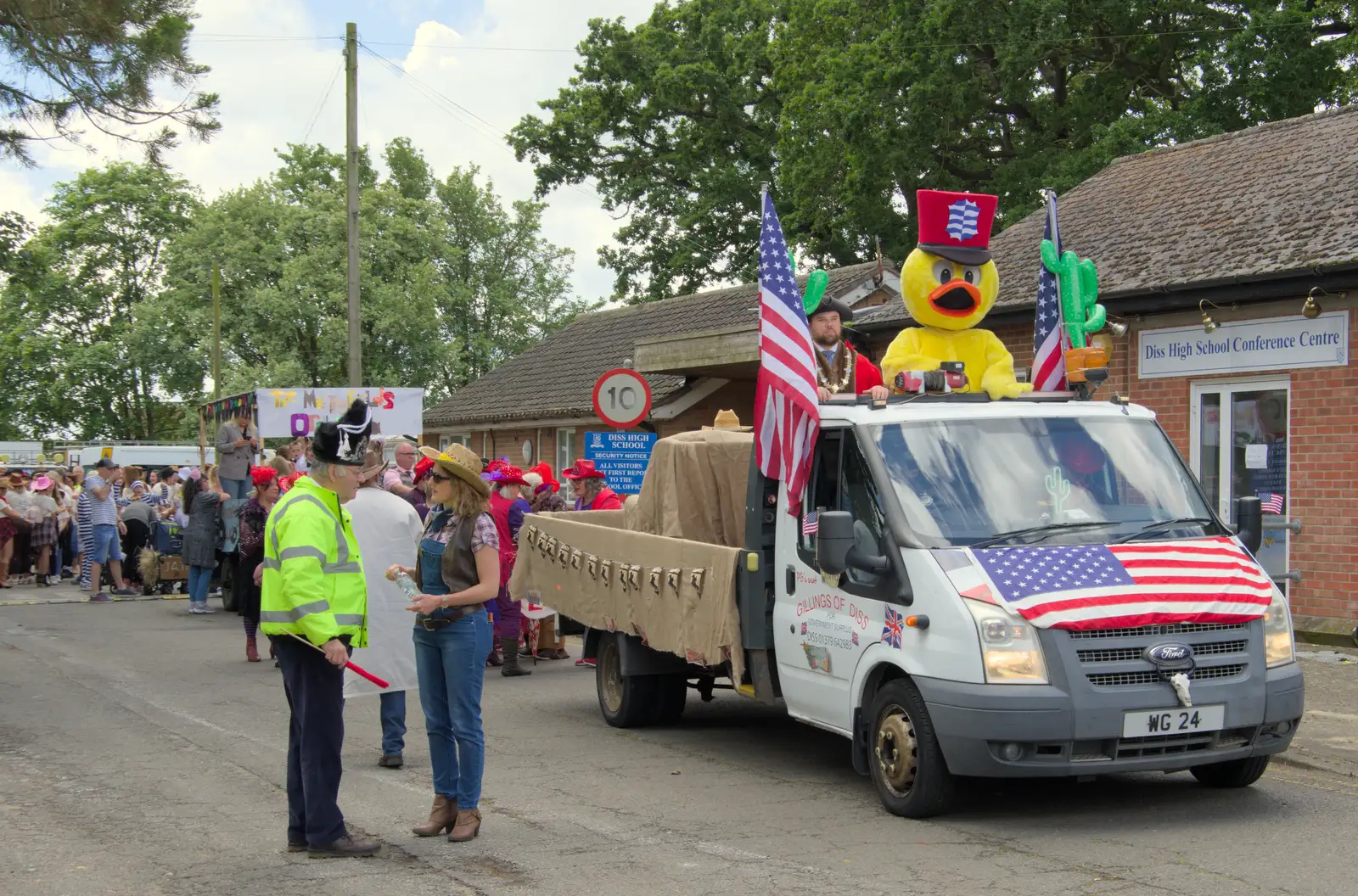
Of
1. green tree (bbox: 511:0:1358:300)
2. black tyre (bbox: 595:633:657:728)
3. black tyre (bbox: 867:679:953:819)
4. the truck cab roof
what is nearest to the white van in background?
green tree (bbox: 511:0:1358:300)

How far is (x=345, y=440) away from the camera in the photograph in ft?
21.7

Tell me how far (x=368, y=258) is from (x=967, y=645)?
47799 mm

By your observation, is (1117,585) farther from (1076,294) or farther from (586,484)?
(586,484)

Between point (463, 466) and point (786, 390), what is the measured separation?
6.75ft

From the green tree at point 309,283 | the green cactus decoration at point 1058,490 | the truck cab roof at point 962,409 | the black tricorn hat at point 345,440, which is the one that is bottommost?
the green cactus decoration at point 1058,490

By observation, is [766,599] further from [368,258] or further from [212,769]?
[368,258]

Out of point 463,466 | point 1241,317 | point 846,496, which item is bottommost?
point 846,496

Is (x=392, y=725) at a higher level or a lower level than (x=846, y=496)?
lower

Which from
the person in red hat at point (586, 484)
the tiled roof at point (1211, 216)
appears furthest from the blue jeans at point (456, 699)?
the tiled roof at point (1211, 216)

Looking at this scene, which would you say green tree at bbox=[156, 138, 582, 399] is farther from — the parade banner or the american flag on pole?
the american flag on pole

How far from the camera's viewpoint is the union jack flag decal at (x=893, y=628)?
733 centimetres

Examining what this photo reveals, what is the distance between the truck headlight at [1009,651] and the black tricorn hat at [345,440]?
2.98 meters

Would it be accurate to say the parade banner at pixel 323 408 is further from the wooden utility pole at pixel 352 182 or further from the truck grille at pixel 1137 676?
the truck grille at pixel 1137 676

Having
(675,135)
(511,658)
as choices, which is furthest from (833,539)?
(675,135)
